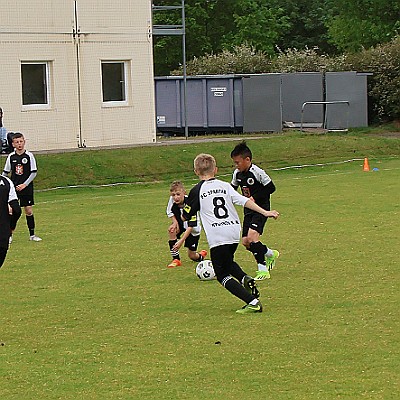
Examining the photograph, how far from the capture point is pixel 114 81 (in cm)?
3375

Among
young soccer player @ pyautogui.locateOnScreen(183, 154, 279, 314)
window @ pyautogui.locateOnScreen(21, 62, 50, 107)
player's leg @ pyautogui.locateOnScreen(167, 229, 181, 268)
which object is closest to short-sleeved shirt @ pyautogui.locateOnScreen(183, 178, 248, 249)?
young soccer player @ pyautogui.locateOnScreen(183, 154, 279, 314)

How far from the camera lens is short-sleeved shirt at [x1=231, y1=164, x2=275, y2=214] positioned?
12516 millimetres

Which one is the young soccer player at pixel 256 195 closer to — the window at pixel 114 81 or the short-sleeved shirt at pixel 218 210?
the short-sleeved shirt at pixel 218 210

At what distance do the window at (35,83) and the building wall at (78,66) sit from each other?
24cm

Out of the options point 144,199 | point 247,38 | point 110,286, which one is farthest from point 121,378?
point 247,38

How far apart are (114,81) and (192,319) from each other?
24.3 metres

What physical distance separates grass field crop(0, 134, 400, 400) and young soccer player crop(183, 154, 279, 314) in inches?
11.5

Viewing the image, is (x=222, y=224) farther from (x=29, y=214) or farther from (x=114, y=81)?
(x=114, y=81)

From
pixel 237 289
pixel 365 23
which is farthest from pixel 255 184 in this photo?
pixel 365 23

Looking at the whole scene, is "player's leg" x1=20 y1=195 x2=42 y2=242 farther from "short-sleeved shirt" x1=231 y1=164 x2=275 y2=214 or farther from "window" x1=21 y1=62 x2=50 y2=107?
"window" x1=21 y1=62 x2=50 y2=107

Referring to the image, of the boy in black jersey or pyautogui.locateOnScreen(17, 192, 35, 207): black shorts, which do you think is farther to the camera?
pyautogui.locateOnScreen(17, 192, 35, 207): black shorts

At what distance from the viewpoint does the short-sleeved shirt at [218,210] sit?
1032 centimetres

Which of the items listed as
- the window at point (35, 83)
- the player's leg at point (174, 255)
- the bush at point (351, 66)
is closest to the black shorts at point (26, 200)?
the player's leg at point (174, 255)

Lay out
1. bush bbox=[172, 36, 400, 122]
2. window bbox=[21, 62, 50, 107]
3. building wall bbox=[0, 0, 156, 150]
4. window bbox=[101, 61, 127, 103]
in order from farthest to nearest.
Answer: bush bbox=[172, 36, 400, 122]
window bbox=[101, 61, 127, 103]
window bbox=[21, 62, 50, 107]
building wall bbox=[0, 0, 156, 150]
